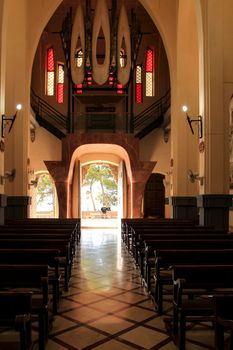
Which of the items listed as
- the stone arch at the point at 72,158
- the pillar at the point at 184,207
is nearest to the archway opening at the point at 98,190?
the stone arch at the point at 72,158

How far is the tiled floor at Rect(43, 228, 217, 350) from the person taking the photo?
3.39m

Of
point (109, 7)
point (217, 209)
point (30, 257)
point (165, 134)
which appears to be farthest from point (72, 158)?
point (30, 257)

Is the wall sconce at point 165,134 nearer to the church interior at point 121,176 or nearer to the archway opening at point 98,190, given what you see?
the church interior at point 121,176

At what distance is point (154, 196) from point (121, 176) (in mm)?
3395

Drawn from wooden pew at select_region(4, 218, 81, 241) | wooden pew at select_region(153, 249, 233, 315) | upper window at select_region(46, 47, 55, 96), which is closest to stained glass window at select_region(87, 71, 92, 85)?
upper window at select_region(46, 47, 55, 96)

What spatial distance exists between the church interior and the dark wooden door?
0.07 metres

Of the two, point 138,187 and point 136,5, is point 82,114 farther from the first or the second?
point 136,5

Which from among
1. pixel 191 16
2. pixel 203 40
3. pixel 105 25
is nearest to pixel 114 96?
pixel 105 25

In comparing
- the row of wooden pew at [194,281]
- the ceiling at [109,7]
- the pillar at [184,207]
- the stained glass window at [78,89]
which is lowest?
the row of wooden pew at [194,281]

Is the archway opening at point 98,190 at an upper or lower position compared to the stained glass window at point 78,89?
lower

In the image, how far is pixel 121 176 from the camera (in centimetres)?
1714

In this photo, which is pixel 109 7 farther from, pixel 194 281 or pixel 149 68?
pixel 194 281

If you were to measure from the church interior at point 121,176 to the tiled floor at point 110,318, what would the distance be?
0.06 ft

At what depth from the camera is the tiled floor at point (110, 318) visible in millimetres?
3391
